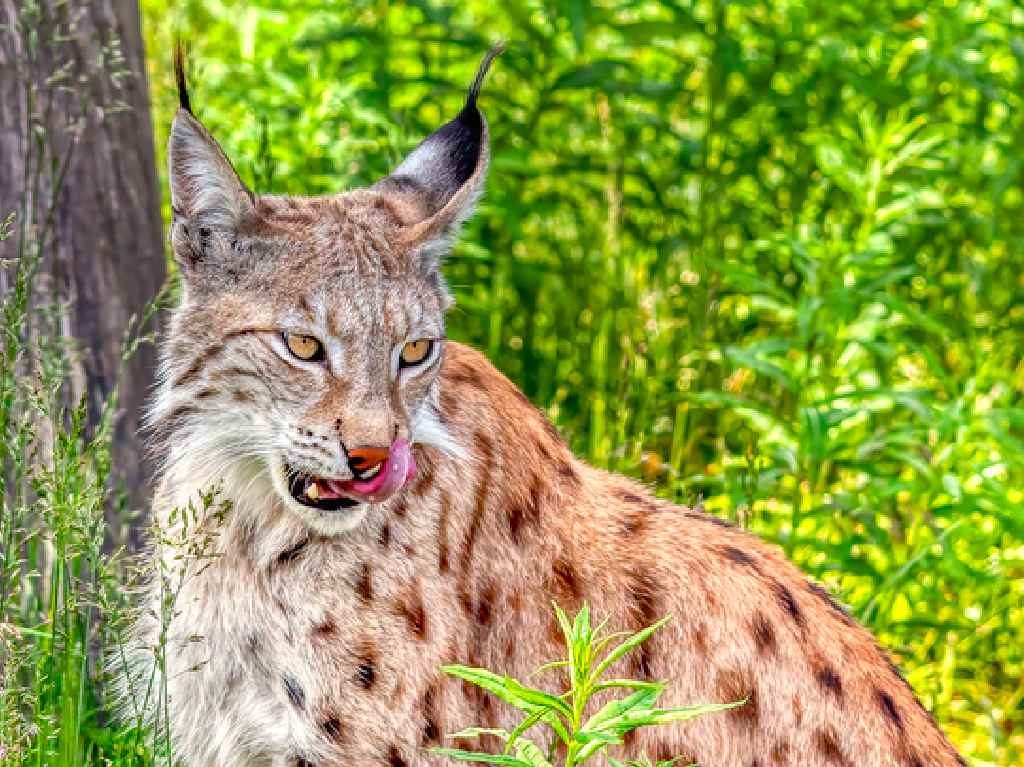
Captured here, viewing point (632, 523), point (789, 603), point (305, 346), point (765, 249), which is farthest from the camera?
point (765, 249)

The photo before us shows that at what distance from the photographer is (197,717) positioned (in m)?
3.92

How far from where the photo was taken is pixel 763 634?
3930mm

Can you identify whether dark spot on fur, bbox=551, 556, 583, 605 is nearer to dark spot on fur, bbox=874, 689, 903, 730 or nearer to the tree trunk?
dark spot on fur, bbox=874, 689, 903, 730

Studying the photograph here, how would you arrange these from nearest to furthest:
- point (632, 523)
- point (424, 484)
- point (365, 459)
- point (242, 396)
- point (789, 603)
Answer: point (365, 459)
point (242, 396)
point (424, 484)
point (789, 603)
point (632, 523)

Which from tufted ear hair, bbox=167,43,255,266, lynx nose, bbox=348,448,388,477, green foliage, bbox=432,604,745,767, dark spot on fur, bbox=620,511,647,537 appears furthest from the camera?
dark spot on fur, bbox=620,511,647,537

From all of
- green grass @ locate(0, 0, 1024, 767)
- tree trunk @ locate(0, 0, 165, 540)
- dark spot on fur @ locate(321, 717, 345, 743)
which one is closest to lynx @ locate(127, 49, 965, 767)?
dark spot on fur @ locate(321, 717, 345, 743)

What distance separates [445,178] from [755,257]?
292 centimetres

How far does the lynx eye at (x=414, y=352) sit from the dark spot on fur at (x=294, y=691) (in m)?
0.73

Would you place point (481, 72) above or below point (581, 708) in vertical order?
above

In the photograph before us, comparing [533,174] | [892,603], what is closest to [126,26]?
[533,174]

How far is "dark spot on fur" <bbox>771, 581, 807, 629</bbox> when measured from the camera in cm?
398

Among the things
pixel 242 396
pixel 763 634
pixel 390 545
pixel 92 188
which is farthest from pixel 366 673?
pixel 92 188

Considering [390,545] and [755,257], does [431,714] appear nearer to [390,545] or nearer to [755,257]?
[390,545]

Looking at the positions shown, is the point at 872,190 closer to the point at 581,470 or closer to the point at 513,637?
the point at 581,470
